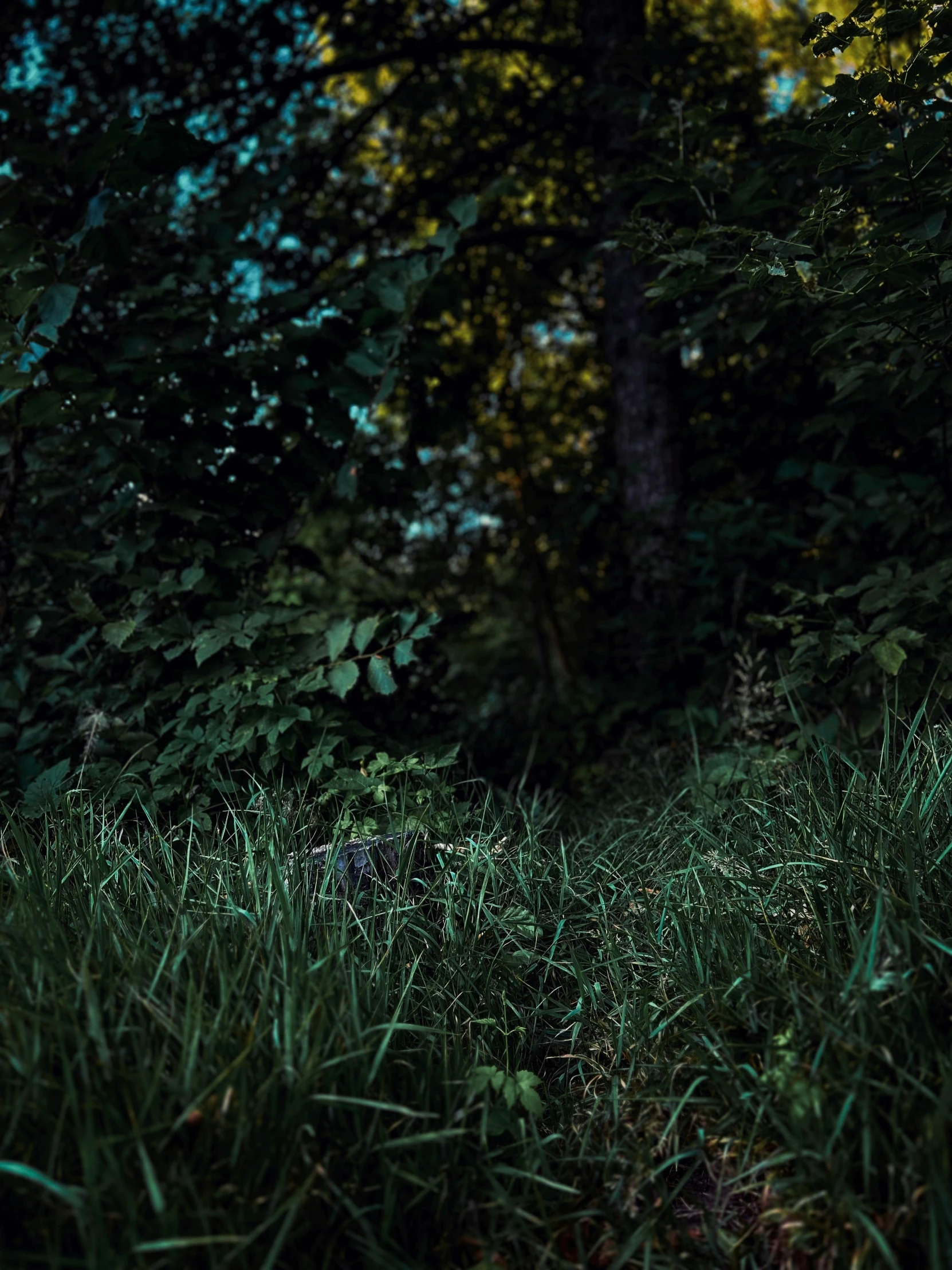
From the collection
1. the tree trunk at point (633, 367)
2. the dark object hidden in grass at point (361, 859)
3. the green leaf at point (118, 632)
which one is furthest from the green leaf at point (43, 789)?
the tree trunk at point (633, 367)

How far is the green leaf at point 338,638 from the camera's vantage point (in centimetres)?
275

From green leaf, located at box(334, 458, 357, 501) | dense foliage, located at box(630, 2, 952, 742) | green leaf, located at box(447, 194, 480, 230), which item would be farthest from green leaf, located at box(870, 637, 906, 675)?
green leaf, located at box(447, 194, 480, 230)

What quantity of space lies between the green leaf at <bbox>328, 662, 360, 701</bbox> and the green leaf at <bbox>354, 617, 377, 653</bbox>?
6cm

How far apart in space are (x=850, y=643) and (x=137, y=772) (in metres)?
2.16

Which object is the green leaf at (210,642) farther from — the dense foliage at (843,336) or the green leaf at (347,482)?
the dense foliage at (843,336)

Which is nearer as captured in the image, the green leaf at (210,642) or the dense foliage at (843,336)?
the dense foliage at (843,336)

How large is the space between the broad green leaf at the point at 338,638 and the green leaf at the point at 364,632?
0.10 feet

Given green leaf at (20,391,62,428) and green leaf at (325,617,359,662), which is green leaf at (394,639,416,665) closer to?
green leaf at (325,617,359,662)

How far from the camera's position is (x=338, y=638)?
2.78 meters

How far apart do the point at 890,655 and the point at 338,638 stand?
5.36 ft

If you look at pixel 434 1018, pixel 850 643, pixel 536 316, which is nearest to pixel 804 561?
pixel 850 643

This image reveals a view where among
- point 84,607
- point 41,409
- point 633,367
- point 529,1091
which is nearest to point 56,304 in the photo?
point 41,409

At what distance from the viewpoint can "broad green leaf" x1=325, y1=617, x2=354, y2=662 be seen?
275cm

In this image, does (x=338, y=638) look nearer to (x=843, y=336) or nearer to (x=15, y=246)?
(x=15, y=246)
